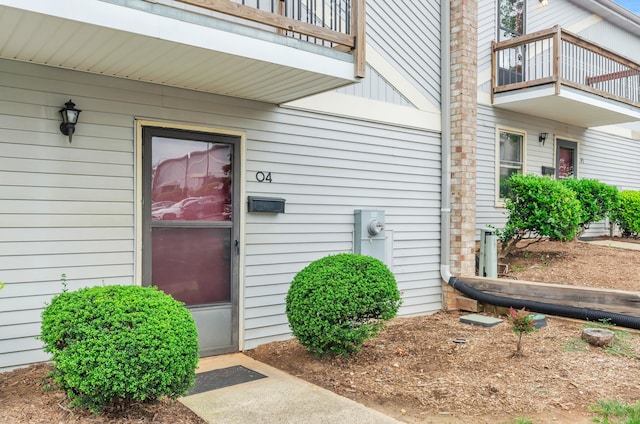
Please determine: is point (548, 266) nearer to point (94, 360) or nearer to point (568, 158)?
point (568, 158)

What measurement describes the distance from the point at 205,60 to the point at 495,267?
5119mm

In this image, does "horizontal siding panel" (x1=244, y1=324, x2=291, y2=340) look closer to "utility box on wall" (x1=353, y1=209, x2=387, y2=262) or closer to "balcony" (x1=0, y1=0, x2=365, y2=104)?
"utility box on wall" (x1=353, y1=209, x2=387, y2=262)

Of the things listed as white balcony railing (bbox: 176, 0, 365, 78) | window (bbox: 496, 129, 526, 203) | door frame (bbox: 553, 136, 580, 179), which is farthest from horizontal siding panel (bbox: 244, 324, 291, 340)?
door frame (bbox: 553, 136, 580, 179)

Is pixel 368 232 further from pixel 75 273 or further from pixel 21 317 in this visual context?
pixel 21 317

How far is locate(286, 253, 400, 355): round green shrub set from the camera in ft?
14.4

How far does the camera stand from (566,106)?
8.71 meters

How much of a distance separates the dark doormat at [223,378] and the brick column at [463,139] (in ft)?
12.2

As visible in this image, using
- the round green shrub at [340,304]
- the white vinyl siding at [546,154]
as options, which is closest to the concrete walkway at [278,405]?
the round green shrub at [340,304]

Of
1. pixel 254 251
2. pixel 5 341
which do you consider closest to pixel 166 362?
pixel 5 341

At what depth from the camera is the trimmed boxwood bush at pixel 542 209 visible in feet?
24.3

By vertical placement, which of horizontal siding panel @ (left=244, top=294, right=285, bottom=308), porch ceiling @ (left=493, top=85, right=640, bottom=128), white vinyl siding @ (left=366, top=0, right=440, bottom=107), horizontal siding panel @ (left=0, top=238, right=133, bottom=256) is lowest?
horizontal siding panel @ (left=244, top=294, right=285, bottom=308)

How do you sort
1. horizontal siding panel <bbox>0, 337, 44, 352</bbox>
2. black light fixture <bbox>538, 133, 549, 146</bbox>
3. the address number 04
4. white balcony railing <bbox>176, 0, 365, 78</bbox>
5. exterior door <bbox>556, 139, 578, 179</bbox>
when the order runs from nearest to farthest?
white balcony railing <bbox>176, 0, 365, 78</bbox> < horizontal siding panel <bbox>0, 337, 44, 352</bbox> < the address number 04 < black light fixture <bbox>538, 133, 549, 146</bbox> < exterior door <bbox>556, 139, 578, 179</bbox>

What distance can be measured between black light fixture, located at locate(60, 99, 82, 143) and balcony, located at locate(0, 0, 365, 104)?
0.34 meters

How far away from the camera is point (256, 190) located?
529cm
